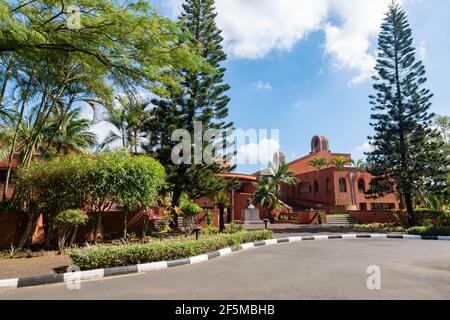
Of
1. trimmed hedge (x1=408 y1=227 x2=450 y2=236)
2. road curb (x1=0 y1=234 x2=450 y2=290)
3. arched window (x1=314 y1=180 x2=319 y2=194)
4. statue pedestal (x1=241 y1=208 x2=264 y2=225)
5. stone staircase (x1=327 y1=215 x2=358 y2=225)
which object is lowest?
road curb (x1=0 y1=234 x2=450 y2=290)

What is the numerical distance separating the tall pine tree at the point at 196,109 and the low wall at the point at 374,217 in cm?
1378

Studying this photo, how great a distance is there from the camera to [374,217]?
24.4m

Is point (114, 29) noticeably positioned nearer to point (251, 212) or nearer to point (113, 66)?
point (113, 66)

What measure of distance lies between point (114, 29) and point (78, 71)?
476 centimetres

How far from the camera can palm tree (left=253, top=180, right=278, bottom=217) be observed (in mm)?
26606

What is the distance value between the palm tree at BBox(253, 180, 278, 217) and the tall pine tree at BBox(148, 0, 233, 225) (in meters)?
9.71

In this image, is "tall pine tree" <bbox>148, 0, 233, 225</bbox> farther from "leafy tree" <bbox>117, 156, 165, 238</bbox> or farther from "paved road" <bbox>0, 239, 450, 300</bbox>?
"paved road" <bbox>0, 239, 450, 300</bbox>

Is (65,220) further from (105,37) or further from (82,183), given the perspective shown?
(105,37)

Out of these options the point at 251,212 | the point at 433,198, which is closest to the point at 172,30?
the point at 251,212

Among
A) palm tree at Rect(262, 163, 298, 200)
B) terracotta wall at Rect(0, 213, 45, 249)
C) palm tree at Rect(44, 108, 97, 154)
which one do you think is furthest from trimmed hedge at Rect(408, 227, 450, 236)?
palm tree at Rect(44, 108, 97, 154)

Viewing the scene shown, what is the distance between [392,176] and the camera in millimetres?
21203

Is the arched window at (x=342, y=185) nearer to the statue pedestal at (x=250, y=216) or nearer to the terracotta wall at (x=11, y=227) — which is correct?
the statue pedestal at (x=250, y=216)

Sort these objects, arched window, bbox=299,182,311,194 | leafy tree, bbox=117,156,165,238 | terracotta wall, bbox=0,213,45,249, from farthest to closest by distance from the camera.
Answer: arched window, bbox=299,182,311,194 → leafy tree, bbox=117,156,165,238 → terracotta wall, bbox=0,213,45,249

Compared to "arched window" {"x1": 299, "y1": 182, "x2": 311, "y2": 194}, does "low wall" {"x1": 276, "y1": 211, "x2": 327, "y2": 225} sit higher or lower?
lower
